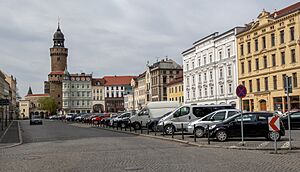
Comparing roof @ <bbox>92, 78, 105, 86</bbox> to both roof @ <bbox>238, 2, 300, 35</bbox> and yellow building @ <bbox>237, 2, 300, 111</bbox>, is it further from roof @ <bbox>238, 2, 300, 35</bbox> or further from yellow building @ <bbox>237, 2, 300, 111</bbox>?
roof @ <bbox>238, 2, 300, 35</bbox>

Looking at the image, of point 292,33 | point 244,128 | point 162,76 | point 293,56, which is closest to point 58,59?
point 162,76

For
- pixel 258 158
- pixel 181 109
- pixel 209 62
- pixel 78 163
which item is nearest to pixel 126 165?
pixel 78 163

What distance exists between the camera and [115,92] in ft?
559

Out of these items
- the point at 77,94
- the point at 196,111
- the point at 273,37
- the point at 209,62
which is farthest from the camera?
the point at 77,94

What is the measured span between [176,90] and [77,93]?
7374cm

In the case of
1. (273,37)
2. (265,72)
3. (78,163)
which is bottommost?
(78,163)

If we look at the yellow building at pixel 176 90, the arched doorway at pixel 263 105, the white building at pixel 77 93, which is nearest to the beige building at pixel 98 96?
the white building at pixel 77 93

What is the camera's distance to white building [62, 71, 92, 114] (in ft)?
529

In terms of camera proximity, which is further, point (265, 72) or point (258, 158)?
point (265, 72)

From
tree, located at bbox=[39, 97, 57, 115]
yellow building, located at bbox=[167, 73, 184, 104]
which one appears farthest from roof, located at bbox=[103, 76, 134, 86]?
yellow building, located at bbox=[167, 73, 184, 104]

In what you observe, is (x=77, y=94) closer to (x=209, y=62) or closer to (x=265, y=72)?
(x=209, y=62)

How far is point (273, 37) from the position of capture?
190 ft

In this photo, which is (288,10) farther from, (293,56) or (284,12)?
(293,56)

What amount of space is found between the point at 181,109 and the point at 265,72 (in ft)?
109
